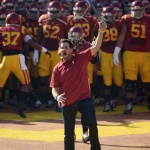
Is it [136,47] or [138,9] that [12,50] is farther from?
[138,9]

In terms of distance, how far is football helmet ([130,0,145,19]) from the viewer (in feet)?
32.0

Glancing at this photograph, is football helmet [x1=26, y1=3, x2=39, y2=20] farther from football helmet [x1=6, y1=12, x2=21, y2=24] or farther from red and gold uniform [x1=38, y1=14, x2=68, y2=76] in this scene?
football helmet [x1=6, y1=12, x2=21, y2=24]

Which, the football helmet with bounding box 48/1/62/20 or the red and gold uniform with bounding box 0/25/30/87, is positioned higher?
the football helmet with bounding box 48/1/62/20

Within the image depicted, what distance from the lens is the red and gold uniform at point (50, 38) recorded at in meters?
10.1

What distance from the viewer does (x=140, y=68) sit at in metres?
10.0

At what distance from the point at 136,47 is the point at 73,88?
3.67 meters

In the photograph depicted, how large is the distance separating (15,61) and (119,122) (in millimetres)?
2236

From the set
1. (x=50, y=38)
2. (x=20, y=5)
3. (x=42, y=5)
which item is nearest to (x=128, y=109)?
(x=50, y=38)

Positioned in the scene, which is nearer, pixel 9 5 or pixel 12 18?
pixel 12 18

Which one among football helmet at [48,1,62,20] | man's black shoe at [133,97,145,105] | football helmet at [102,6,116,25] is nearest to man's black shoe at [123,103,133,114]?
man's black shoe at [133,97,145,105]

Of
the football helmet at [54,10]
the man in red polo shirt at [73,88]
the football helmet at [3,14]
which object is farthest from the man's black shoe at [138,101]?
the man in red polo shirt at [73,88]

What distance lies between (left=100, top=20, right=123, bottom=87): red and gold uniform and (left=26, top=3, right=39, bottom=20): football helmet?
1.58 metres

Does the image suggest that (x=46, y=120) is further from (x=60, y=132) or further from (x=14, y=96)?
(x=14, y=96)

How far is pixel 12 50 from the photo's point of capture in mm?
9648
